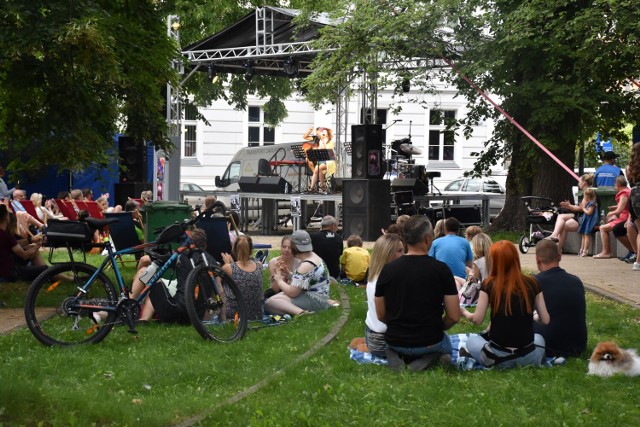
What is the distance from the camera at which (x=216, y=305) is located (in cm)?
1038

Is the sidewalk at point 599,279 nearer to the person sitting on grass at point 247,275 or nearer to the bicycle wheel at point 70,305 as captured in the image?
the bicycle wheel at point 70,305

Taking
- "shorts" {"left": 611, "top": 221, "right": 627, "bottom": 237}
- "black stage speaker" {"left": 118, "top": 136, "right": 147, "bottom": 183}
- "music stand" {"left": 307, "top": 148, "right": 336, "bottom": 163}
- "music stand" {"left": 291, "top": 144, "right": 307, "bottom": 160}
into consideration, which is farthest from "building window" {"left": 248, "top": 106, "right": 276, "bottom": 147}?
"shorts" {"left": 611, "top": 221, "right": 627, "bottom": 237}

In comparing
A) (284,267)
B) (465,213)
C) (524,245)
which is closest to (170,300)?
(284,267)

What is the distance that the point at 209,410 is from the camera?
7336mm

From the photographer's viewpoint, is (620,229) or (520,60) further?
(520,60)

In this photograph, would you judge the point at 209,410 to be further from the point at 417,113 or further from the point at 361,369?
the point at 417,113

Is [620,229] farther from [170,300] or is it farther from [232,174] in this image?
[232,174]

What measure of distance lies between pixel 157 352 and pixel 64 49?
15.0 feet

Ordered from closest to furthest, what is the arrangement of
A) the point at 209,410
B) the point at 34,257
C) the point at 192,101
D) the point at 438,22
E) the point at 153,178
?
the point at 209,410 < the point at 34,257 < the point at 438,22 < the point at 153,178 < the point at 192,101

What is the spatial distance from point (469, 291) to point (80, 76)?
18.5 ft

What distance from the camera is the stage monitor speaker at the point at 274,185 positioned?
3048 cm

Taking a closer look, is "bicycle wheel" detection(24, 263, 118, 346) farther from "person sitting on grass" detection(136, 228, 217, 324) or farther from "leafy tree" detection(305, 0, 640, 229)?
"leafy tree" detection(305, 0, 640, 229)

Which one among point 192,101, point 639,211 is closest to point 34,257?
point 639,211

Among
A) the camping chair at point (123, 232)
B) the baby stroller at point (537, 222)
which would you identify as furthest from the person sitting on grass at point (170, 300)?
the baby stroller at point (537, 222)
